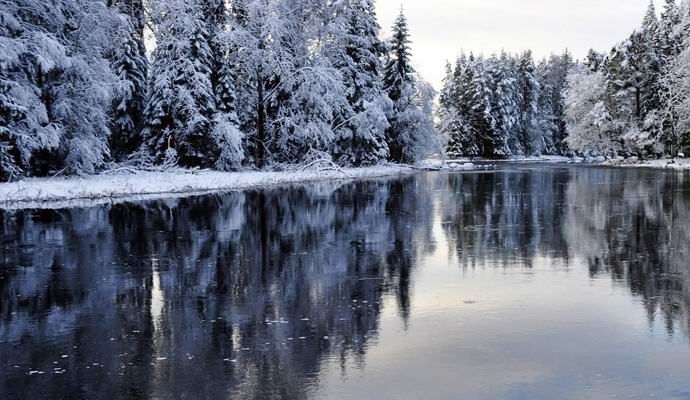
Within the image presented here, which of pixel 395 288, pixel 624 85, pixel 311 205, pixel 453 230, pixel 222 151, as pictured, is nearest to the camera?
pixel 395 288

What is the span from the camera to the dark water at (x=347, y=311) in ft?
20.5

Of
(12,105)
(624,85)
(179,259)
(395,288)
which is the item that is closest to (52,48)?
(12,105)

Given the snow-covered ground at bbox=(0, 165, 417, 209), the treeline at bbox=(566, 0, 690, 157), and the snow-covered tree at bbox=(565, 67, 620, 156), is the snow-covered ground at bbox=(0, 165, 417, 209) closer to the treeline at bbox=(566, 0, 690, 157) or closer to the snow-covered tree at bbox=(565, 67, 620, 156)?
the treeline at bbox=(566, 0, 690, 157)

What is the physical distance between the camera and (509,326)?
815cm

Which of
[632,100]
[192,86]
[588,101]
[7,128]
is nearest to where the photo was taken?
[7,128]

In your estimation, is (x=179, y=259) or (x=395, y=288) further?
(x=179, y=259)

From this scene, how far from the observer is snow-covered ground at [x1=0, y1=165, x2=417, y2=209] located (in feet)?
91.5

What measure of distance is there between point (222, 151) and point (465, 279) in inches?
1372

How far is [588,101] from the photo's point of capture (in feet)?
256

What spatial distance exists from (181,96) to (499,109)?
73.9 meters

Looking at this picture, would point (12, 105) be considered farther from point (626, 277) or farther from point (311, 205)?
point (626, 277)

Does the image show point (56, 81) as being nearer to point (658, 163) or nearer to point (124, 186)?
point (124, 186)

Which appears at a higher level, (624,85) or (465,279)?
(624,85)

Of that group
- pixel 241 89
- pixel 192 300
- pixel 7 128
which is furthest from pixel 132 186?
pixel 192 300
